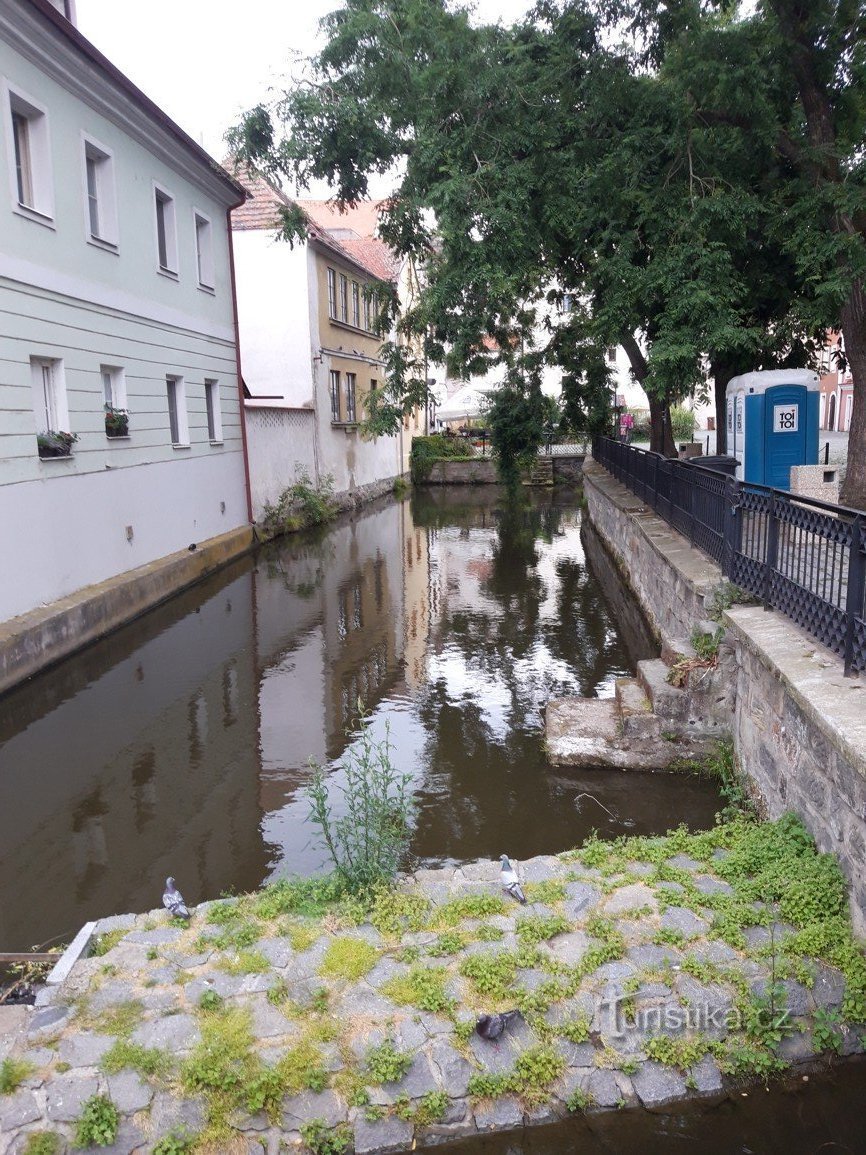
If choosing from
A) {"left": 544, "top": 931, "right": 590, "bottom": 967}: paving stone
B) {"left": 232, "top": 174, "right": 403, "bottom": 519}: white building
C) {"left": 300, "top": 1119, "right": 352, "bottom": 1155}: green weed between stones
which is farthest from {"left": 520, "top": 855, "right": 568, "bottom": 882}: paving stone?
{"left": 232, "top": 174, "right": 403, "bottom": 519}: white building

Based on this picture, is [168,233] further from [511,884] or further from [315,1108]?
[315,1108]

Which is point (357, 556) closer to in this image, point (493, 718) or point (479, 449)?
point (493, 718)

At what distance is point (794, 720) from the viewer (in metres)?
5.05

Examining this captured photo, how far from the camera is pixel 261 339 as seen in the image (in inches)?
888

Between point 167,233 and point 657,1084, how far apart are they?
1406 cm

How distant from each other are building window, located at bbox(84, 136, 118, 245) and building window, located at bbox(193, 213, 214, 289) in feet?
11.6

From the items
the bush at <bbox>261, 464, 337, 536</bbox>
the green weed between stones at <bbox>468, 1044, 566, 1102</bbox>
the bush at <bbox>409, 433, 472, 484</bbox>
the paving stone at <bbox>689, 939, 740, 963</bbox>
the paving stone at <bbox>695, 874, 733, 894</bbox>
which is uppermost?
the bush at <bbox>409, 433, 472, 484</bbox>

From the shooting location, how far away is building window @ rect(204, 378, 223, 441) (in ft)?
53.9

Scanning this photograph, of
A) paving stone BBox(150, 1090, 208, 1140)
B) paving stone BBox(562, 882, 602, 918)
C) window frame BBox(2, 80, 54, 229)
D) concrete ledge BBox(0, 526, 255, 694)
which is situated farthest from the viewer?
window frame BBox(2, 80, 54, 229)

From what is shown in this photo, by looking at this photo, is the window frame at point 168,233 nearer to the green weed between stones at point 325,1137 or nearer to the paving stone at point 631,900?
the paving stone at point 631,900

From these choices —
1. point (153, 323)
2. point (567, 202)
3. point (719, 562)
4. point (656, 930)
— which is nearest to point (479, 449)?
point (153, 323)

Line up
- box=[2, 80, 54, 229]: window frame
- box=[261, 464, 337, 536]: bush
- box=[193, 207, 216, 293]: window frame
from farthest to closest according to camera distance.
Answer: box=[261, 464, 337, 536]: bush, box=[193, 207, 216, 293]: window frame, box=[2, 80, 54, 229]: window frame

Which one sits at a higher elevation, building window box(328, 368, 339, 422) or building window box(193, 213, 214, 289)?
building window box(193, 213, 214, 289)

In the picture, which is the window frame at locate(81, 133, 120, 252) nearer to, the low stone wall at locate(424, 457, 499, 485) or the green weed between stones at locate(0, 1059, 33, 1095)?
the green weed between stones at locate(0, 1059, 33, 1095)
